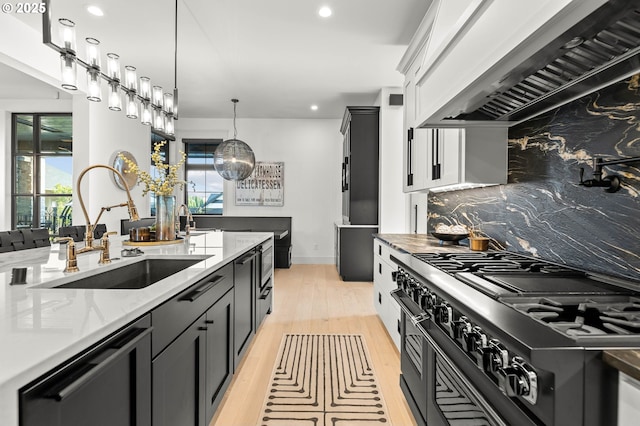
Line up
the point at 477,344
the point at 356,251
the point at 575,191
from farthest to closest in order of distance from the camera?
the point at 356,251 → the point at 575,191 → the point at 477,344

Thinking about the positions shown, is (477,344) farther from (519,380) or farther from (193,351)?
(193,351)

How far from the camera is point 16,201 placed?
5.83 meters

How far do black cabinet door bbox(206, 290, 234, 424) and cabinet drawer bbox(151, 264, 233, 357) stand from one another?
87mm

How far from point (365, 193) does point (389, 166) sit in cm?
57

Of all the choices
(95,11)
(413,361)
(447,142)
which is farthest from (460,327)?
(95,11)

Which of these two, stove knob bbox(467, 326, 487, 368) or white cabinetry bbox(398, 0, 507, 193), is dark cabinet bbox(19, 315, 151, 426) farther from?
white cabinetry bbox(398, 0, 507, 193)

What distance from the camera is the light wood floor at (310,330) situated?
85.0 inches

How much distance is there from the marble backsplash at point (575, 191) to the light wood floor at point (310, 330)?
1195 mm

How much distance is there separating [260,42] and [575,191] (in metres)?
3.48

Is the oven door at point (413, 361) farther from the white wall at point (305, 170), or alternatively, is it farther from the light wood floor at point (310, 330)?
the white wall at point (305, 170)

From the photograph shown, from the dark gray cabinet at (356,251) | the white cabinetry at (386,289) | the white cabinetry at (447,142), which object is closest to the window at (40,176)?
the dark gray cabinet at (356,251)

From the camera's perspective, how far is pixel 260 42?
4.06m

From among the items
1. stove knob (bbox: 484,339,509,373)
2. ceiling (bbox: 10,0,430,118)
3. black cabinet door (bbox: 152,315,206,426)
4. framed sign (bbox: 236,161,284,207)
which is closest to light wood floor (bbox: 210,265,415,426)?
black cabinet door (bbox: 152,315,206,426)

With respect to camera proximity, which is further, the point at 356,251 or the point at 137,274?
the point at 356,251
